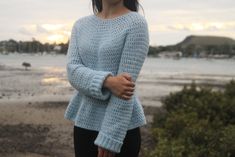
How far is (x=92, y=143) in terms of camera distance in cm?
320

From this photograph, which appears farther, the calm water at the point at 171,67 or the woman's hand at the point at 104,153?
the calm water at the point at 171,67

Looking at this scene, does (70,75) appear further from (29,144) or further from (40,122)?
(40,122)

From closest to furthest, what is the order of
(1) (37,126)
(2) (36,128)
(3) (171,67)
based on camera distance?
(2) (36,128), (1) (37,126), (3) (171,67)

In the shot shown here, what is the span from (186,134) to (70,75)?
6055 millimetres

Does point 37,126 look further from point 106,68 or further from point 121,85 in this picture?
point 121,85

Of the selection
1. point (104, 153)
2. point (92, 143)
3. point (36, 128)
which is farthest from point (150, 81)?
point (104, 153)

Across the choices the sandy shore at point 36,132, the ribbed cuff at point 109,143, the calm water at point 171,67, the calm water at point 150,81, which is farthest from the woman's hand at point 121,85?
the calm water at point 171,67

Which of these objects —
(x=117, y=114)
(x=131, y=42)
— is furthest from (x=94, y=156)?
(x=131, y=42)

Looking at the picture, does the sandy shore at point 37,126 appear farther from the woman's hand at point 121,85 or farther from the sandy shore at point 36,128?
the woman's hand at point 121,85

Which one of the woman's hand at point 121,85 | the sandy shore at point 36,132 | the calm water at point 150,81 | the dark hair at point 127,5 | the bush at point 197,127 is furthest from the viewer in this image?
the calm water at point 150,81

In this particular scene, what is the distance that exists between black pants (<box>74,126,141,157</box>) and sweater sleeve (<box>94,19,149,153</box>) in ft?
0.41

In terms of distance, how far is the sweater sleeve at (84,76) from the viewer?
3.05 meters

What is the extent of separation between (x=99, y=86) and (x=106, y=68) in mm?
150

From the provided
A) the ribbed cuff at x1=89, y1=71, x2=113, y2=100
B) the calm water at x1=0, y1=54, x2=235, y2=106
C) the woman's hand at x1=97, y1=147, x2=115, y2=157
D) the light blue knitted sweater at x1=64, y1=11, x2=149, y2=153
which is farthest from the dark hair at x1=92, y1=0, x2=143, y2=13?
the calm water at x1=0, y1=54, x2=235, y2=106
